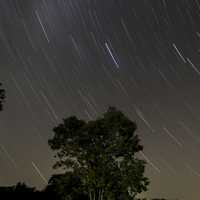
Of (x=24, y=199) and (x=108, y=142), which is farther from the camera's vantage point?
(x=24, y=199)

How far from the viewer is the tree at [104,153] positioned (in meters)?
35.2

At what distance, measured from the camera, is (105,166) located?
35.5 meters

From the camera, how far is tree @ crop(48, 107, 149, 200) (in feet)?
115

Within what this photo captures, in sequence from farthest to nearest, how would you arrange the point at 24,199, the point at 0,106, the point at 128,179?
the point at 24,199, the point at 128,179, the point at 0,106

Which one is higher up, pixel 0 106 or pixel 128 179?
pixel 0 106

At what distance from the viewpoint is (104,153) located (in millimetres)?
35812

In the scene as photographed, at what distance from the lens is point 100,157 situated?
36.0 metres

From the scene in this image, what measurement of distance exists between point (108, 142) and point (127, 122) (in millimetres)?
2416

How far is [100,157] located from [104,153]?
1.75 feet

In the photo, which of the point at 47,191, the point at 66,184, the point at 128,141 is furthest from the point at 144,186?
→ the point at 47,191

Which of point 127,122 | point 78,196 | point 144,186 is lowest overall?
point 144,186

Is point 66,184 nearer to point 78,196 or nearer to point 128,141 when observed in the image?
point 78,196

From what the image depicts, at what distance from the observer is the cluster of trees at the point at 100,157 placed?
3522 cm

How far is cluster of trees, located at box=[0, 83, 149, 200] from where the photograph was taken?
35.2m
